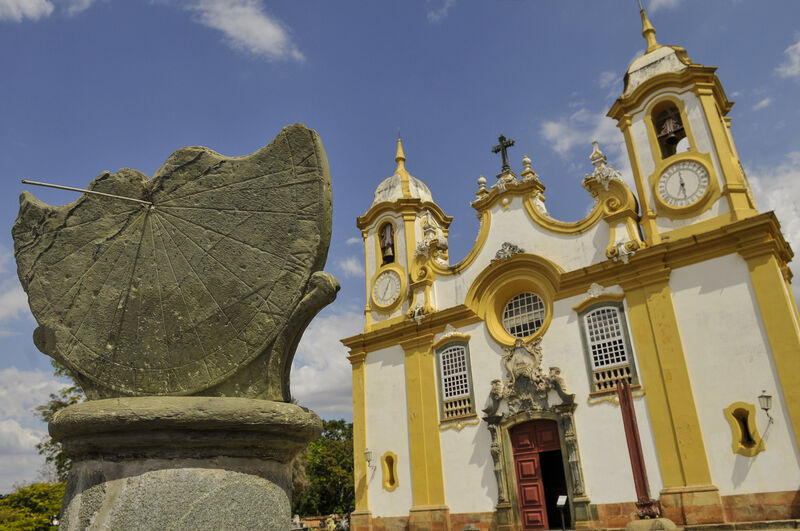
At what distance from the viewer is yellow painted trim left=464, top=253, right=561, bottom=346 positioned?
560 inches

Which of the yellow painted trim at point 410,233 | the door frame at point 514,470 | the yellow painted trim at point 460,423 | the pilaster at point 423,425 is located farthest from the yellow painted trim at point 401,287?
the door frame at point 514,470

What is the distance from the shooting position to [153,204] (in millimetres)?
4043

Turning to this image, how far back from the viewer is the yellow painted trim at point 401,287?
1759 centimetres

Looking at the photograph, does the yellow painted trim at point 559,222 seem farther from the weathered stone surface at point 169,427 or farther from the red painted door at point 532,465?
the weathered stone surface at point 169,427

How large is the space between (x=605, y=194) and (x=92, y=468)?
13.1 m

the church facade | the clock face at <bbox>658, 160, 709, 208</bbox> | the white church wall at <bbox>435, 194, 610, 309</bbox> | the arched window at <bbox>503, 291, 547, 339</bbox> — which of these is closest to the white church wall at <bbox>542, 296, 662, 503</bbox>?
the church facade

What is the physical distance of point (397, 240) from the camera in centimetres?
1858

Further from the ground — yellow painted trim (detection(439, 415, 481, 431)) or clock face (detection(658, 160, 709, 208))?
clock face (detection(658, 160, 709, 208))

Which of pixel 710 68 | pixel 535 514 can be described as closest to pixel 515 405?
pixel 535 514

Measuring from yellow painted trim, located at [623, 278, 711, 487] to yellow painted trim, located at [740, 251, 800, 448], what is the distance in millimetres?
1582

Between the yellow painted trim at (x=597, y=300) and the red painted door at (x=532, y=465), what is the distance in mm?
2725

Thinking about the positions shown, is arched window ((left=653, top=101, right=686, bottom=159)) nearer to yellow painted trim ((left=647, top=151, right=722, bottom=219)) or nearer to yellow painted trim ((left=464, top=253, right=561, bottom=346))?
yellow painted trim ((left=647, top=151, right=722, bottom=219))

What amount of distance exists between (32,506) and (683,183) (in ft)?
59.5

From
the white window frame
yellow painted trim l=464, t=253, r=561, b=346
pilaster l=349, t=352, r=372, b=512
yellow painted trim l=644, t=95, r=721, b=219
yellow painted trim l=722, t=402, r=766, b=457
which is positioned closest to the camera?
yellow painted trim l=722, t=402, r=766, b=457
